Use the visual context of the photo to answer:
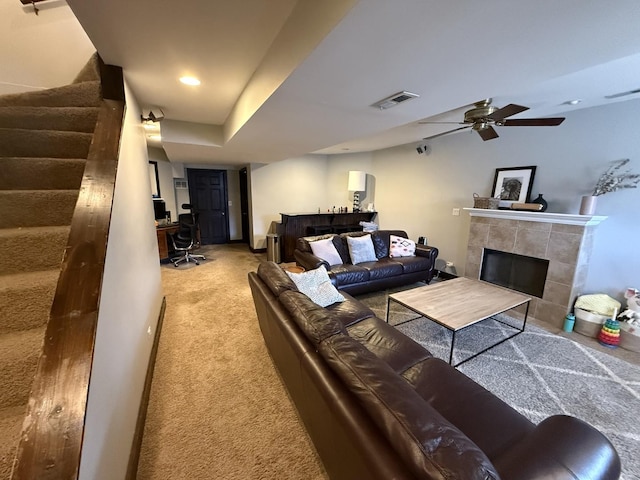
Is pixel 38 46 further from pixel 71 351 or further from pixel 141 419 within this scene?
pixel 141 419

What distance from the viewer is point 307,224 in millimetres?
5500

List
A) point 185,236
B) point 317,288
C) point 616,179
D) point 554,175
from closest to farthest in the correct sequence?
point 317,288 < point 616,179 < point 554,175 < point 185,236

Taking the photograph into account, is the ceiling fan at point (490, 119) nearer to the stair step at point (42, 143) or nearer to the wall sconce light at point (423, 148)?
the wall sconce light at point (423, 148)

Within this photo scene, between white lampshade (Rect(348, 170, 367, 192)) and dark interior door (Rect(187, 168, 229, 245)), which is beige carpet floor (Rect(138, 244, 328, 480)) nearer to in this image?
white lampshade (Rect(348, 170, 367, 192))

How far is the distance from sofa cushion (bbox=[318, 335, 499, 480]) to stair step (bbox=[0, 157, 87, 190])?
2.02m

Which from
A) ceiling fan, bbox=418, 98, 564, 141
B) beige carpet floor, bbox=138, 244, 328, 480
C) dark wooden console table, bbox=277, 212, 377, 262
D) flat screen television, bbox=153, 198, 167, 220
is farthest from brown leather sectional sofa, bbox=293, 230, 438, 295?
flat screen television, bbox=153, 198, 167, 220

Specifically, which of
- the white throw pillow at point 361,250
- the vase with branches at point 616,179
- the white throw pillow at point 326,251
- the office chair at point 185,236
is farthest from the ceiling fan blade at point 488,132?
the office chair at point 185,236

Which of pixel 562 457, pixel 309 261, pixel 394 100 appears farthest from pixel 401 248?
pixel 562 457

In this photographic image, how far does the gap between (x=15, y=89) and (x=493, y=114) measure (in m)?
4.78

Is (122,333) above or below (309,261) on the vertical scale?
above

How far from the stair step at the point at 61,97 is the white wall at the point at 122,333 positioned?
0.33 m

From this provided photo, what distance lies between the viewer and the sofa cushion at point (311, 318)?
1.31 metres

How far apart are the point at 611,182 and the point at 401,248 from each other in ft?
7.86

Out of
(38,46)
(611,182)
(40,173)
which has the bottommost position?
(40,173)
